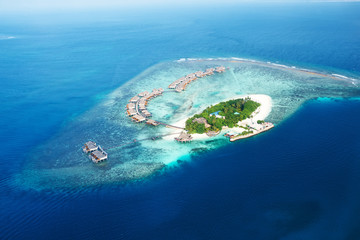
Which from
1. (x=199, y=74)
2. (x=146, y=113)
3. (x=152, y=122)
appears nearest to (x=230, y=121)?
(x=152, y=122)

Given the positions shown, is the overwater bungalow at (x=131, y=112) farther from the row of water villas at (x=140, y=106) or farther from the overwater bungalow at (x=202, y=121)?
the overwater bungalow at (x=202, y=121)

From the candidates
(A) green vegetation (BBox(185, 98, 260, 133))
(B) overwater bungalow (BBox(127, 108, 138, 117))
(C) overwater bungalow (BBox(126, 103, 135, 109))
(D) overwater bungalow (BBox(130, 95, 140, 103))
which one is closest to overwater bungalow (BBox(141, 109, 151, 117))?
(B) overwater bungalow (BBox(127, 108, 138, 117))

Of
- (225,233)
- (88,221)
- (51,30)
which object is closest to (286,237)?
(225,233)

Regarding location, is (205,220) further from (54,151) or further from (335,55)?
(335,55)

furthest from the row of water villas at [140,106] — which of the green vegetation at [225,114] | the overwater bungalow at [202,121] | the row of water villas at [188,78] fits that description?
the green vegetation at [225,114]

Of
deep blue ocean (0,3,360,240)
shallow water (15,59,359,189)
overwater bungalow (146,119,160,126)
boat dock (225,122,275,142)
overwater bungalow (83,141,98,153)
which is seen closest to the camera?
deep blue ocean (0,3,360,240)

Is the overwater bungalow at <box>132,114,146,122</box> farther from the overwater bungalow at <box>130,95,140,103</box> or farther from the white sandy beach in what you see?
the overwater bungalow at <box>130,95,140,103</box>
